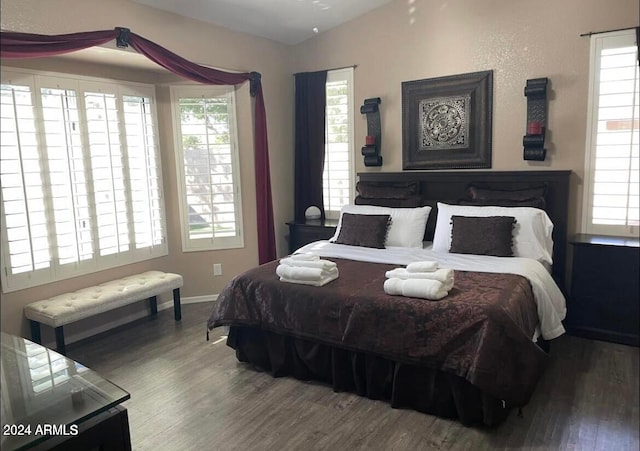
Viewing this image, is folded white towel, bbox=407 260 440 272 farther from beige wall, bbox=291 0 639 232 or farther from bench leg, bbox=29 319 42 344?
bench leg, bbox=29 319 42 344

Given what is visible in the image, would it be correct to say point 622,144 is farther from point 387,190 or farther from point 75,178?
point 387,190

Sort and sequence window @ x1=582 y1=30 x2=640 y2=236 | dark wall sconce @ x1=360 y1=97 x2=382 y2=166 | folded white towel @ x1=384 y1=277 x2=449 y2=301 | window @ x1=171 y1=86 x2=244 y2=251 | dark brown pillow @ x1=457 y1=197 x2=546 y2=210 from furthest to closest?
1. dark wall sconce @ x1=360 y1=97 x2=382 y2=166
2. window @ x1=171 y1=86 x2=244 y2=251
3. dark brown pillow @ x1=457 y1=197 x2=546 y2=210
4. folded white towel @ x1=384 y1=277 x2=449 y2=301
5. window @ x1=582 y1=30 x2=640 y2=236

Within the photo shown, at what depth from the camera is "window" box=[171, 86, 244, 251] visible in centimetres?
423

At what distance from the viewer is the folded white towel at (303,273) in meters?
2.81

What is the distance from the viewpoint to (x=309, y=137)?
15.7 ft

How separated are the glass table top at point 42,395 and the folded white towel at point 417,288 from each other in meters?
1.43

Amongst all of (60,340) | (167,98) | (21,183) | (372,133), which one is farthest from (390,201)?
(21,183)

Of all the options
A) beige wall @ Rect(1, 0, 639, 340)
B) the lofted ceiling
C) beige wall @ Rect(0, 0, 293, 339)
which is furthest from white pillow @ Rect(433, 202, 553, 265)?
the lofted ceiling

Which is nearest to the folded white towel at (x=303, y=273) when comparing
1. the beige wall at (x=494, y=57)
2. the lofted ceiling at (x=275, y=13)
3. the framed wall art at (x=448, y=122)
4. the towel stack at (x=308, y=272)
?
the towel stack at (x=308, y=272)

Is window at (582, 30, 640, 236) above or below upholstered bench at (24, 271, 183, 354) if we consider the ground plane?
above

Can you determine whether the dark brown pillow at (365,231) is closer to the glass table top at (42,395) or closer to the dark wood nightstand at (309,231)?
the dark wood nightstand at (309,231)

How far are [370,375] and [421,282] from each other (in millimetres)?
609

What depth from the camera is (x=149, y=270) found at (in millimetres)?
4078

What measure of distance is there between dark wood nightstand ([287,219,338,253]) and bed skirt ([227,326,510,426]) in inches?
64.6
